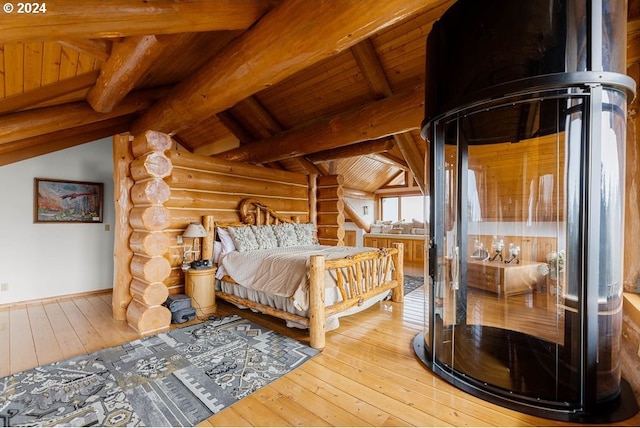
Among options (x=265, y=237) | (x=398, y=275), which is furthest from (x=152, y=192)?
(x=398, y=275)

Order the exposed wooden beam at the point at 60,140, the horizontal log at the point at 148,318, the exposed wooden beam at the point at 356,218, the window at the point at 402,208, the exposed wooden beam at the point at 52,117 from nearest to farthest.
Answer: the exposed wooden beam at the point at 52,117, the horizontal log at the point at 148,318, the exposed wooden beam at the point at 60,140, the exposed wooden beam at the point at 356,218, the window at the point at 402,208

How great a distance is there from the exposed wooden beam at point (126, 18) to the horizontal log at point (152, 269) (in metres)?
2.30

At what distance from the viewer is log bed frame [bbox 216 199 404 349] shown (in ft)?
9.46

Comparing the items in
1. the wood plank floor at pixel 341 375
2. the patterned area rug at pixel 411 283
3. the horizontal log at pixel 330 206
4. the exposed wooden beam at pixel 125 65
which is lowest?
the patterned area rug at pixel 411 283

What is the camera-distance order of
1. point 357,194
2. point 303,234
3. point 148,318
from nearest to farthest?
point 148,318
point 303,234
point 357,194

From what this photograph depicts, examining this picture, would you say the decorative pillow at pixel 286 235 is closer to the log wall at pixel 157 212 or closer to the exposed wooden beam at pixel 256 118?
the log wall at pixel 157 212

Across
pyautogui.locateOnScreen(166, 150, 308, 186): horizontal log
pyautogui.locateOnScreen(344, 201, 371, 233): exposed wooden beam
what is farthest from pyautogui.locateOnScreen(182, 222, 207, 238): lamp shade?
pyautogui.locateOnScreen(344, 201, 371, 233): exposed wooden beam

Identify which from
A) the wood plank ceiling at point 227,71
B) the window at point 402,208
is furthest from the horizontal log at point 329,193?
the window at point 402,208

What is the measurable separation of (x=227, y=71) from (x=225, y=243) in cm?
257

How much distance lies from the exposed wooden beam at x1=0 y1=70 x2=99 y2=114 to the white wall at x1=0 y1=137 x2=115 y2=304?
74.6 inches

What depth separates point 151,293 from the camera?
131 inches

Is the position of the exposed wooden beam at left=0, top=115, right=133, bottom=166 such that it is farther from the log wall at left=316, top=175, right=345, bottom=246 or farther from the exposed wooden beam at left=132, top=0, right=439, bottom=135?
the log wall at left=316, top=175, right=345, bottom=246

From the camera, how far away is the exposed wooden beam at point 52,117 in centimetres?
305

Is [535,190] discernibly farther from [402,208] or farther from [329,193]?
[402,208]
